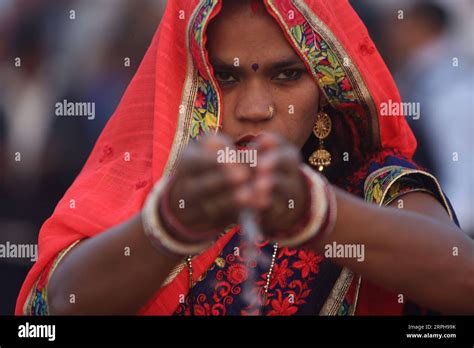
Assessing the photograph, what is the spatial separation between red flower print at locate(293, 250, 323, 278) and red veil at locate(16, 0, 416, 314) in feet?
0.53

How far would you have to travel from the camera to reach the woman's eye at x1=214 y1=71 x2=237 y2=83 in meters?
1.72

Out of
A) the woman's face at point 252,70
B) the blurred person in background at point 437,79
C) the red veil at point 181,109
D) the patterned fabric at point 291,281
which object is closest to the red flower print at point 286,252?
the patterned fabric at point 291,281

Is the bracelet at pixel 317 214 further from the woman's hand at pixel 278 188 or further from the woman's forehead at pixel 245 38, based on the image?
the woman's forehead at pixel 245 38

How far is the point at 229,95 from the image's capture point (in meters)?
1.73

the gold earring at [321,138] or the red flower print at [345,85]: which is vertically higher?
the red flower print at [345,85]

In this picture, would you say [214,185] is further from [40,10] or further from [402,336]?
[40,10]

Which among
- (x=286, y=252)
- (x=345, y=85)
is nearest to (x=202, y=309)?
(x=286, y=252)

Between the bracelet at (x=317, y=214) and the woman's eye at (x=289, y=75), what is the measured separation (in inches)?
18.4

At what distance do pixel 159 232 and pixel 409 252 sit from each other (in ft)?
1.52

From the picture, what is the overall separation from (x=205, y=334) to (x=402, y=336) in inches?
16.3

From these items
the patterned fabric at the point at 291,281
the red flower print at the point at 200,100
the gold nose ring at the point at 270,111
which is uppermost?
the red flower print at the point at 200,100

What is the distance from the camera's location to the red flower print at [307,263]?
1.72 m

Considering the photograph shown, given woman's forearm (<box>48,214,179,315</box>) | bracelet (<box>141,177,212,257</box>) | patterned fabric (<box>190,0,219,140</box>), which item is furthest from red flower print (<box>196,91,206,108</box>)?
bracelet (<box>141,177,212,257</box>)

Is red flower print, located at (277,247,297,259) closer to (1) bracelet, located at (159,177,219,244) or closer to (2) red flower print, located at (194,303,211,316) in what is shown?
(2) red flower print, located at (194,303,211,316)
